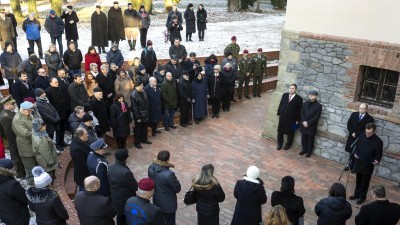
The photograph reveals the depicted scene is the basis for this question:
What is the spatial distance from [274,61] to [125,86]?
8.28 metres

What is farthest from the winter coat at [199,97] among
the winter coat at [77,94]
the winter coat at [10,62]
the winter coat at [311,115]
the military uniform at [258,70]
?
the winter coat at [10,62]

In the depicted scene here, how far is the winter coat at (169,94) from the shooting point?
10.8 meters

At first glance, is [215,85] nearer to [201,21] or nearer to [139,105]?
[139,105]

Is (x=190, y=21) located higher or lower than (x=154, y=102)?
higher

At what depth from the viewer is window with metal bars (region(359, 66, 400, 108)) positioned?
8.74m

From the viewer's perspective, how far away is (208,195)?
5789 mm

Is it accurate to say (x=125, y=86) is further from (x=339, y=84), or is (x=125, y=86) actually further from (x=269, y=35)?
(x=269, y=35)

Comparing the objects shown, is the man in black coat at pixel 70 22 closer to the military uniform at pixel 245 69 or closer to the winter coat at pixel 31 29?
the winter coat at pixel 31 29

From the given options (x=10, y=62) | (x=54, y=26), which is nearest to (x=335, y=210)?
(x=10, y=62)

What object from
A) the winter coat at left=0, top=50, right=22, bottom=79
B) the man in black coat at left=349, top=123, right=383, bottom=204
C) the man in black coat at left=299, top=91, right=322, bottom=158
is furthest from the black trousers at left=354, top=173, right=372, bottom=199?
the winter coat at left=0, top=50, right=22, bottom=79

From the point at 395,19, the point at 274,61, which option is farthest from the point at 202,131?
the point at 274,61

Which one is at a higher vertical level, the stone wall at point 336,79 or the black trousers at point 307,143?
the stone wall at point 336,79

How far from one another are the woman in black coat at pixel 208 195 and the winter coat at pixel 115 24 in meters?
10.6

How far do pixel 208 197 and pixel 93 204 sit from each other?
1632mm
